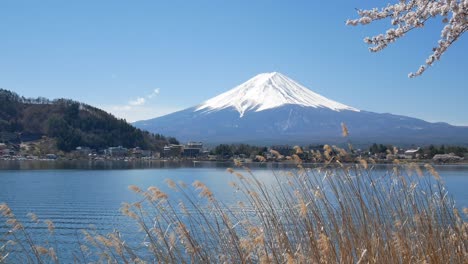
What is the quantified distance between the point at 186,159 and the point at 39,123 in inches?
925

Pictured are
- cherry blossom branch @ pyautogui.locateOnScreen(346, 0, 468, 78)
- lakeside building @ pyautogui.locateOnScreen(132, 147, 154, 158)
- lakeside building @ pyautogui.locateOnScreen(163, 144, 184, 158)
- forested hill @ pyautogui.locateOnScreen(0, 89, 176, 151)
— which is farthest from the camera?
lakeside building @ pyautogui.locateOnScreen(163, 144, 184, 158)

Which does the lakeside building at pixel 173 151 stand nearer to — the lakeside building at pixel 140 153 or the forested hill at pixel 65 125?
the lakeside building at pixel 140 153

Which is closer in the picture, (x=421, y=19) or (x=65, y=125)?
(x=421, y=19)

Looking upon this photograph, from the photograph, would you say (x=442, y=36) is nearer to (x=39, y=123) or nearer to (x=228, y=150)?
(x=228, y=150)

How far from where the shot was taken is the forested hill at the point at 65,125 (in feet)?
286

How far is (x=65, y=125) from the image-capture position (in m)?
88.6

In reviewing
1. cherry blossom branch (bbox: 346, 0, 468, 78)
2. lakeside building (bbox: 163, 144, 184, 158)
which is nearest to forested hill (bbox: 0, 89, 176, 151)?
lakeside building (bbox: 163, 144, 184, 158)

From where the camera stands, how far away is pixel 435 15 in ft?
10.6

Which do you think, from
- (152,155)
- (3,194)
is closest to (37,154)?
(152,155)

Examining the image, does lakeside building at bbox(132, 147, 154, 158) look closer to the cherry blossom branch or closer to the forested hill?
the forested hill

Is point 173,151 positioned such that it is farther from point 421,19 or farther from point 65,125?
point 421,19

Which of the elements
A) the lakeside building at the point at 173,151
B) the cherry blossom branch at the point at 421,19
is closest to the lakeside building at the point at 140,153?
the lakeside building at the point at 173,151

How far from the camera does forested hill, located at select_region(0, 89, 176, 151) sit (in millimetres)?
87188

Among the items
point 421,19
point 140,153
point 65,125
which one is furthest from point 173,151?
point 421,19
